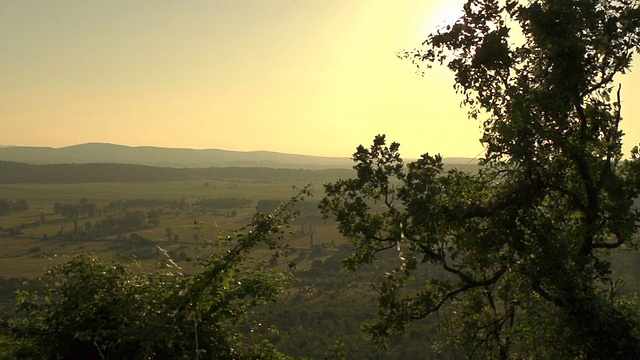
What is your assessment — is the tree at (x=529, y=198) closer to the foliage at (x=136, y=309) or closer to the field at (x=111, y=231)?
the foliage at (x=136, y=309)

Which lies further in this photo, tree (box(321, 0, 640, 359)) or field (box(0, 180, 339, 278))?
field (box(0, 180, 339, 278))

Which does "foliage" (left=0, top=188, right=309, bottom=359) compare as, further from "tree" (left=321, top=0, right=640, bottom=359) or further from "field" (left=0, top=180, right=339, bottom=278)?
"field" (left=0, top=180, right=339, bottom=278)

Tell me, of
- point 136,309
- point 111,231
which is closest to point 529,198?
point 136,309

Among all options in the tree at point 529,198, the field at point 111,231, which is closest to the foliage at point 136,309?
the tree at point 529,198

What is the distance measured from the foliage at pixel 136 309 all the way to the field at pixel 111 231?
35739 mm

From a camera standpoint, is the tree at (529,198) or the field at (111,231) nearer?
the tree at (529,198)

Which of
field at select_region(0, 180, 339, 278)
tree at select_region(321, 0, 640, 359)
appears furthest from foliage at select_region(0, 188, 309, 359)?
field at select_region(0, 180, 339, 278)

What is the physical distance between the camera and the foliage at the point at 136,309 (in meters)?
6.12

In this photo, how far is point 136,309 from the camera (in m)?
6.57

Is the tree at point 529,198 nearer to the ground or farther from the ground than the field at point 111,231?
farther from the ground

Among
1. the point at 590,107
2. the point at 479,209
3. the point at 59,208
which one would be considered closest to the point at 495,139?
the point at 479,209

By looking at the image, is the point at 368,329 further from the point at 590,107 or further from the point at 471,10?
the point at 471,10

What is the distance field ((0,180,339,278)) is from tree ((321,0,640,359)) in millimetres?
35623

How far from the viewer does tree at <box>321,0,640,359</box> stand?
7.32 m
